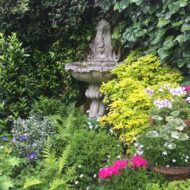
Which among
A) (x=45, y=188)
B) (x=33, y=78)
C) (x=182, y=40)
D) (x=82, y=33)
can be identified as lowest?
(x=45, y=188)

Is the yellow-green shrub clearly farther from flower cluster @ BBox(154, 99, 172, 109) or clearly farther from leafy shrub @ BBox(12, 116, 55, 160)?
leafy shrub @ BBox(12, 116, 55, 160)

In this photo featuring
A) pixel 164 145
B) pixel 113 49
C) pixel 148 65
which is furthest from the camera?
pixel 113 49

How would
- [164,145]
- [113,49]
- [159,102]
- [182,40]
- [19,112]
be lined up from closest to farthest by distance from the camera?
[164,145] < [159,102] < [182,40] < [19,112] < [113,49]

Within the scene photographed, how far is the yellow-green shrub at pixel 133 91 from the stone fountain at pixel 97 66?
23 cm

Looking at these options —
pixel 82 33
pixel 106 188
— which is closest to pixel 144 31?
pixel 82 33

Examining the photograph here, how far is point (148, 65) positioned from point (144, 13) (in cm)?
72

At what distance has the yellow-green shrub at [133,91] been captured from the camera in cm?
394

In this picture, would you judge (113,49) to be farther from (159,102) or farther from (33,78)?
(159,102)

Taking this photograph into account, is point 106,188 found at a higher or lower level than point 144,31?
lower

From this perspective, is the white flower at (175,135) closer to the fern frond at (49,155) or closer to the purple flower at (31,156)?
the fern frond at (49,155)

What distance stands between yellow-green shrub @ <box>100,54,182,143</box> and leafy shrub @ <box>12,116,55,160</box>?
70cm

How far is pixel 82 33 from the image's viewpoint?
217 inches

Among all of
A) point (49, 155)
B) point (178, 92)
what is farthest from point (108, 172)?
point (178, 92)

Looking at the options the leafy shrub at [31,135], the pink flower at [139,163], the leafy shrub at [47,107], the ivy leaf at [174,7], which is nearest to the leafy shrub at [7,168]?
the leafy shrub at [31,135]
